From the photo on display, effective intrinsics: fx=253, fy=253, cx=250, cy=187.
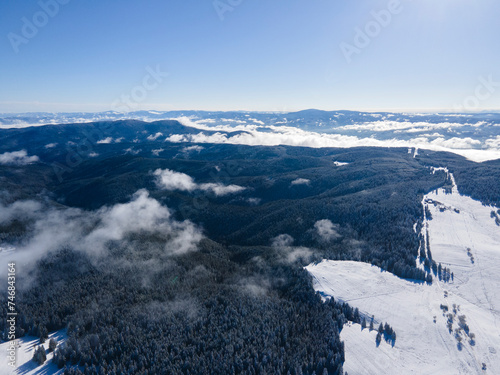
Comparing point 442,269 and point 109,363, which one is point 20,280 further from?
point 442,269

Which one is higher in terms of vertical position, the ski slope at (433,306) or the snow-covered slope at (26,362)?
the ski slope at (433,306)

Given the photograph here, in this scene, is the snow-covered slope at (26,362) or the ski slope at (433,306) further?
the snow-covered slope at (26,362)

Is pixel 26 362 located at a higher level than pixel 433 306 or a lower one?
lower

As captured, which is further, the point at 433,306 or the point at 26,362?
the point at 433,306

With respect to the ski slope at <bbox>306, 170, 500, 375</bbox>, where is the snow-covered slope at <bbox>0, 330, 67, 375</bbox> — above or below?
below
